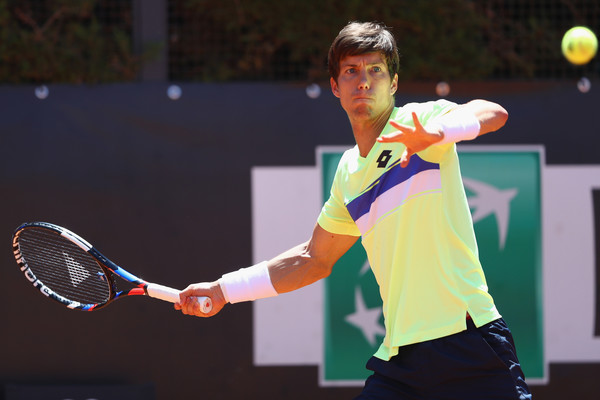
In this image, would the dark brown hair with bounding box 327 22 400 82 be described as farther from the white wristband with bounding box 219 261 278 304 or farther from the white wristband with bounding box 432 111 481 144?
the white wristband with bounding box 219 261 278 304

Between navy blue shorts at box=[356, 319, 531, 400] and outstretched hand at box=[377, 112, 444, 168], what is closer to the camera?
outstretched hand at box=[377, 112, 444, 168]

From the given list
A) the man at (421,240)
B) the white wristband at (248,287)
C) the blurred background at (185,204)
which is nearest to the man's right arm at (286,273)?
the white wristband at (248,287)

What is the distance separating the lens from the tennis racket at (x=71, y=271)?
311 centimetres

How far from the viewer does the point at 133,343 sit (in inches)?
174

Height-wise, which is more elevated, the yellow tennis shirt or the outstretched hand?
the outstretched hand

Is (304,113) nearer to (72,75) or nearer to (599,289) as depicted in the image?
(72,75)

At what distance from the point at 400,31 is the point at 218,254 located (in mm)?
1672

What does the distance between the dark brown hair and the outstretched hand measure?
48cm

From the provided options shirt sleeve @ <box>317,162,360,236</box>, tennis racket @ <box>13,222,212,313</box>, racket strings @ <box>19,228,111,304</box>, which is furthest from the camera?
racket strings @ <box>19,228,111,304</box>

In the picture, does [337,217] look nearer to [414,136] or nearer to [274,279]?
[274,279]

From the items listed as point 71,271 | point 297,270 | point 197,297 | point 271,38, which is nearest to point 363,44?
point 297,270

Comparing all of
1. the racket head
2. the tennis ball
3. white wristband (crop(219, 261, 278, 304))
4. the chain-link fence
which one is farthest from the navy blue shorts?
the chain-link fence

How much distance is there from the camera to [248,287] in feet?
9.86

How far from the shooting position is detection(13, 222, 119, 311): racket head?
10.5 ft
